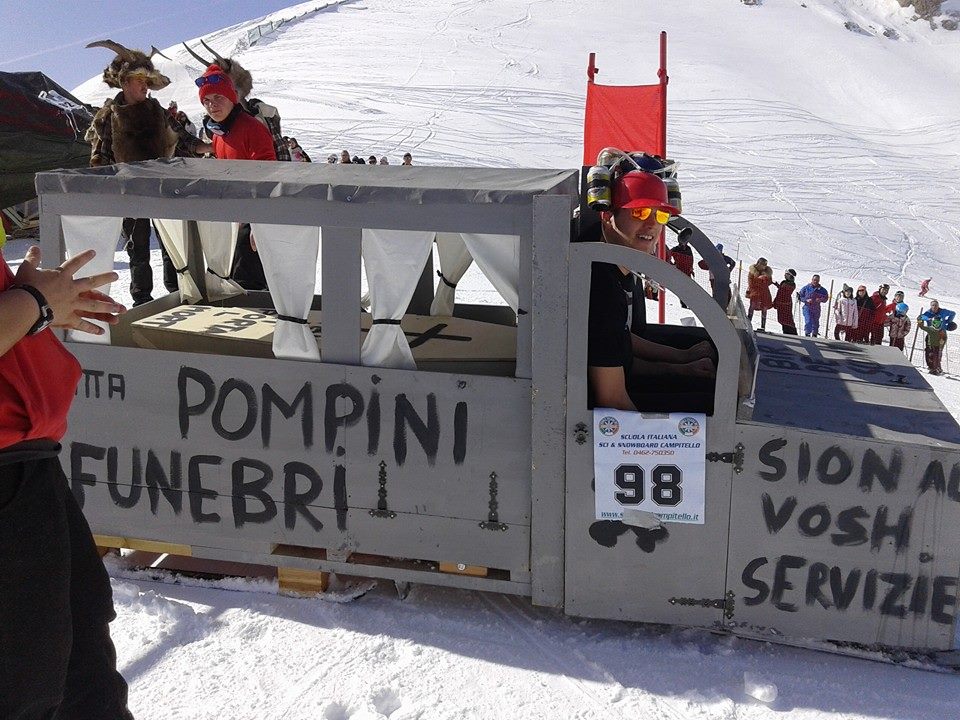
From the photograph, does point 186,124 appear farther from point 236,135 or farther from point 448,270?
point 448,270

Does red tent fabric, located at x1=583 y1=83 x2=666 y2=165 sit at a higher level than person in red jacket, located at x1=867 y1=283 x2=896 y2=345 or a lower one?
→ higher

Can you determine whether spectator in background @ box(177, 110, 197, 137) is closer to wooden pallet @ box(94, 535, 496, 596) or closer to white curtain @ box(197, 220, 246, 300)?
white curtain @ box(197, 220, 246, 300)

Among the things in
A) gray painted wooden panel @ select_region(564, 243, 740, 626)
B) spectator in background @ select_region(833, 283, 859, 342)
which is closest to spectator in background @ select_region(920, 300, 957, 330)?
spectator in background @ select_region(833, 283, 859, 342)

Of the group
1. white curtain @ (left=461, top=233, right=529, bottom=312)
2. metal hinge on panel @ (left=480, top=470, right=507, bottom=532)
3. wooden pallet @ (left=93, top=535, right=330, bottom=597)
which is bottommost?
wooden pallet @ (left=93, top=535, right=330, bottom=597)

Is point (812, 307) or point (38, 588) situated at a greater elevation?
point (38, 588)

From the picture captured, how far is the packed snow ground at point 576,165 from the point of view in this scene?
3.76m

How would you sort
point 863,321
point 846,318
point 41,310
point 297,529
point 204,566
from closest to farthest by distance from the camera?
point 41,310 → point 297,529 → point 204,566 → point 846,318 → point 863,321

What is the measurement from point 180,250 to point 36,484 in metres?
3.65

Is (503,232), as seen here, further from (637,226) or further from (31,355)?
(31,355)

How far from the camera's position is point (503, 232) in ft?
12.8

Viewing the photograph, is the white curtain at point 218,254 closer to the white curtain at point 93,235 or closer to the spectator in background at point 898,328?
the white curtain at point 93,235

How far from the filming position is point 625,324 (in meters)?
4.04

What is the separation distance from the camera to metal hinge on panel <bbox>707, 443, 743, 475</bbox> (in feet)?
12.6

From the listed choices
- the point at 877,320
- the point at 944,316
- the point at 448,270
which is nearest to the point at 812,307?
the point at 877,320
